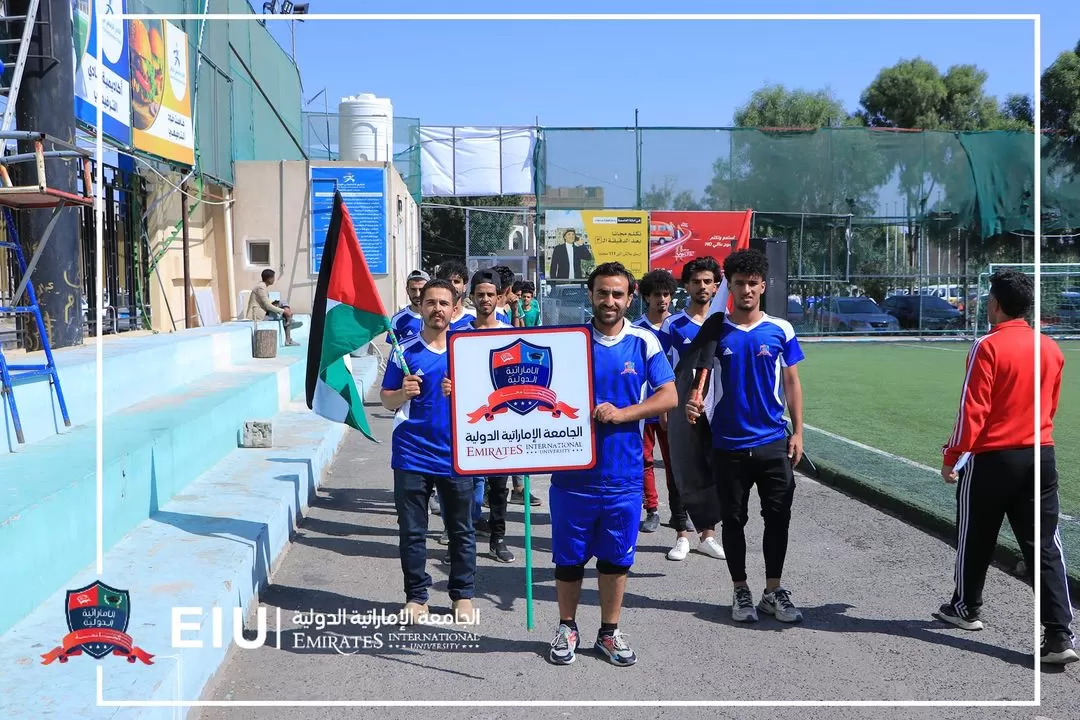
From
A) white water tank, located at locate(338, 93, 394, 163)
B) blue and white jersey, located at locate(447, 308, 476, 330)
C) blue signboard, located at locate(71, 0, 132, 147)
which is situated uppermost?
white water tank, located at locate(338, 93, 394, 163)

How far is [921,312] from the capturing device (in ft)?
112

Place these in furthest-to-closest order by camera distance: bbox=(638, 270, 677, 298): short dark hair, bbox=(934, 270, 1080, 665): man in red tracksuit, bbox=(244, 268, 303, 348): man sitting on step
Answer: bbox=(244, 268, 303, 348): man sitting on step, bbox=(638, 270, 677, 298): short dark hair, bbox=(934, 270, 1080, 665): man in red tracksuit

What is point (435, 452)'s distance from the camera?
5797mm

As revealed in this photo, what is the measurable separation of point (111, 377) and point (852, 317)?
28.7m

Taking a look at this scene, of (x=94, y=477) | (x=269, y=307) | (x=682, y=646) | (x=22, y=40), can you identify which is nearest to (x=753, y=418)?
(x=682, y=646)

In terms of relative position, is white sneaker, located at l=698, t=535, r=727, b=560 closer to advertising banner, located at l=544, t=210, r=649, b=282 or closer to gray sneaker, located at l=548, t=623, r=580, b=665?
gray sneaker, located at l=548, t=623, r=580, b=665

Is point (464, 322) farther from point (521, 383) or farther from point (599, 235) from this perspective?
point (599, 235)

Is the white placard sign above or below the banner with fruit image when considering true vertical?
below

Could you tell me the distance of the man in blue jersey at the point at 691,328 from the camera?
7070 mm

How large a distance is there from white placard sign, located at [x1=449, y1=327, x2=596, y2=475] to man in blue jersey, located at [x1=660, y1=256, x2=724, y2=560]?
2.10 metres

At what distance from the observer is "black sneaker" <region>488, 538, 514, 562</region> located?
7.15 m

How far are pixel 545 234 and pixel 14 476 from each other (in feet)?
88.1

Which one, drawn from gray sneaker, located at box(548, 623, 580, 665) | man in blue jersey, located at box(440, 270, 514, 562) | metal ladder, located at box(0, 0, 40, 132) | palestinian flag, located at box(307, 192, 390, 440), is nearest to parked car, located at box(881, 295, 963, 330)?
man in blue jersey, located at box(440, 270, 514, 562)

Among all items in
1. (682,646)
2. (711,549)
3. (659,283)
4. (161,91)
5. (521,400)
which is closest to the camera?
(521,400)
